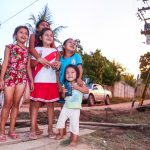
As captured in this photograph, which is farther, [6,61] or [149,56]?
[149,56]

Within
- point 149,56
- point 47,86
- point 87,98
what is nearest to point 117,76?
point 149,56

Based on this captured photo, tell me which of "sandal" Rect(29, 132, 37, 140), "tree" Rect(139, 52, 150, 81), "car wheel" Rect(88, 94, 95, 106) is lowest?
"sandal" Rect(29, 132, 37, 140)

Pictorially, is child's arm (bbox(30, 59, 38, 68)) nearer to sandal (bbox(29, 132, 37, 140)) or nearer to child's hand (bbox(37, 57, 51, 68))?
child's hand (bbox(37, 57, 51, 68))

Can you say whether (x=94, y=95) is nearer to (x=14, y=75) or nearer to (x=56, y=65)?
(x=56, y=65)

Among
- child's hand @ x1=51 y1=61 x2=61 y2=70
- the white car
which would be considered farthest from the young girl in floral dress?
the white car

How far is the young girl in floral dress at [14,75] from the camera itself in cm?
482

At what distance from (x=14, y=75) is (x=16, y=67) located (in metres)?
0.12

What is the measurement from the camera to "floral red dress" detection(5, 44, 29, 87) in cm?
486

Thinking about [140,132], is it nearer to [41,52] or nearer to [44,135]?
[44,135]

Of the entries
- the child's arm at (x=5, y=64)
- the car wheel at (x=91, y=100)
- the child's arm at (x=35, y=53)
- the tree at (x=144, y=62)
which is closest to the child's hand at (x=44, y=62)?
the child's arm at (x=35, y=53)

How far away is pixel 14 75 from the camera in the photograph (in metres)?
4.88

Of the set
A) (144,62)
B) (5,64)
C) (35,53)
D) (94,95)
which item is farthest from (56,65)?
(144,62)

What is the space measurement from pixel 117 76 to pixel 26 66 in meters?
36.7

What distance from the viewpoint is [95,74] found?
35.2 metres
